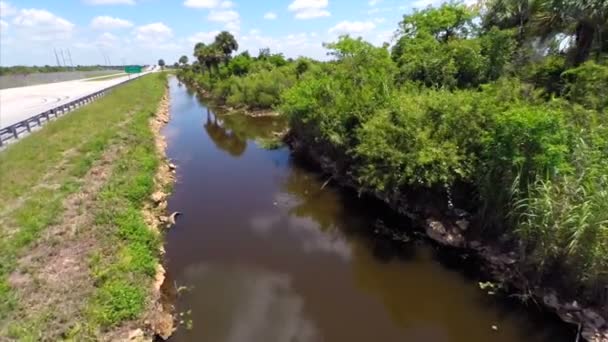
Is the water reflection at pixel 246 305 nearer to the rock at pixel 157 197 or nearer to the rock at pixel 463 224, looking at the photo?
the rock at pixel 157 197

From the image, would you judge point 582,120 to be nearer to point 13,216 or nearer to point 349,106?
point 349,106

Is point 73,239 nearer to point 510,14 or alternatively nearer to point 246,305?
point 246,305

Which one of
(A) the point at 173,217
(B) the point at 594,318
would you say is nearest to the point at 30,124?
(A) the point at 173,217

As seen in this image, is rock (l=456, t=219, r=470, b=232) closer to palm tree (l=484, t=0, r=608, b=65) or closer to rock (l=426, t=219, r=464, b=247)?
rock (l=426, t=219, r=464, b=247)

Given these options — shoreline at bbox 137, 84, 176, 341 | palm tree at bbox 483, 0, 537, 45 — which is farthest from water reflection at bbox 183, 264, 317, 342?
palm tree at bbox 483, 0, 537, 45

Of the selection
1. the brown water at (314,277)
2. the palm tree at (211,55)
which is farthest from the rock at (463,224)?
the palm tree at (211,55)

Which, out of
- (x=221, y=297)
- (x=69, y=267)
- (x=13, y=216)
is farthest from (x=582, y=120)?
(x=13, y=216)
